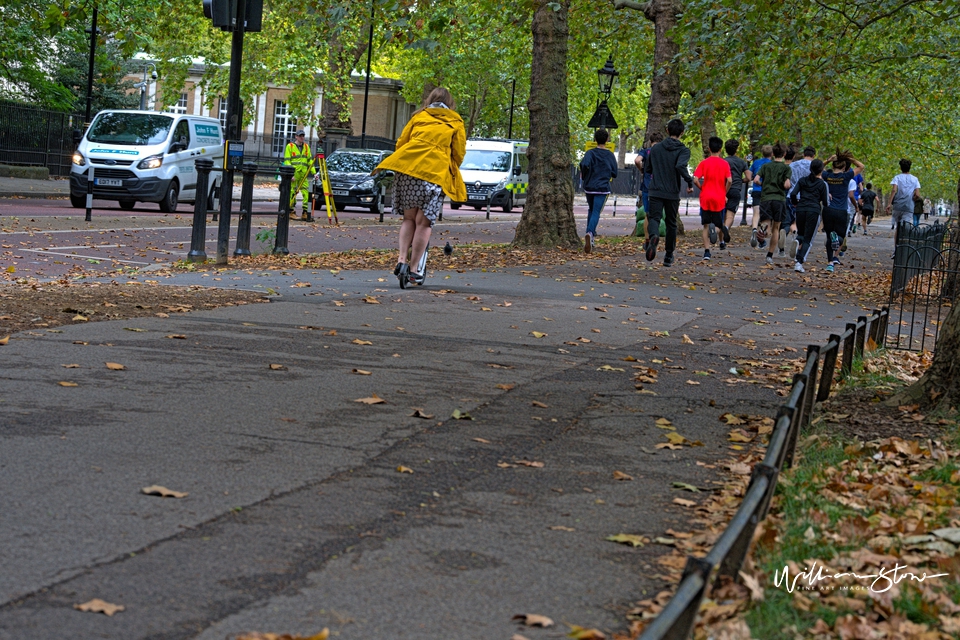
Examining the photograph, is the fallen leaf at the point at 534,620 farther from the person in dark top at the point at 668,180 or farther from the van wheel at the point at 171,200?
the van wheel at the point at 171,200

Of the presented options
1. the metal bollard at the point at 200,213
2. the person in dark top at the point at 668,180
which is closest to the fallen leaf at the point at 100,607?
the metal bollard at the point at 200,213

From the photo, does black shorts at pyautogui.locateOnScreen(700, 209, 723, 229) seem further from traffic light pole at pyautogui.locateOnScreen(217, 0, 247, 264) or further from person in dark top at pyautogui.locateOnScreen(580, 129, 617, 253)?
traffic light pole at pyautogui.locateOnScreen(217, 0, 247, 264)

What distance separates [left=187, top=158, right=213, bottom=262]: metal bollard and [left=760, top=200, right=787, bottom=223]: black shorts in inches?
414

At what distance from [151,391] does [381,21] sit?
702cm

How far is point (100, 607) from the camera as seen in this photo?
3359 mm

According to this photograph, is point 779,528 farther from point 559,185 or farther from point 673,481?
point 559,185

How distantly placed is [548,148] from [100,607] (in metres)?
16.7

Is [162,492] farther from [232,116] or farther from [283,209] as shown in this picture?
[283,209]

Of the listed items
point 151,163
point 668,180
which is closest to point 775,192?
point 668,180

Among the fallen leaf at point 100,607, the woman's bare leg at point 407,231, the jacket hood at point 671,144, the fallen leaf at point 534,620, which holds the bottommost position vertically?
the fallen leaf at point 100,607

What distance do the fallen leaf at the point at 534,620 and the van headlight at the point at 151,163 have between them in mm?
23393

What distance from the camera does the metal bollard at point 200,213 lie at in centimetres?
1368

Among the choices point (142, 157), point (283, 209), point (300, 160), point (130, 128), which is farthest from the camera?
point (130, 128)

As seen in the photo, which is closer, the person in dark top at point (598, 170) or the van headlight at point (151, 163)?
the person in dark top at point (598, 170)
